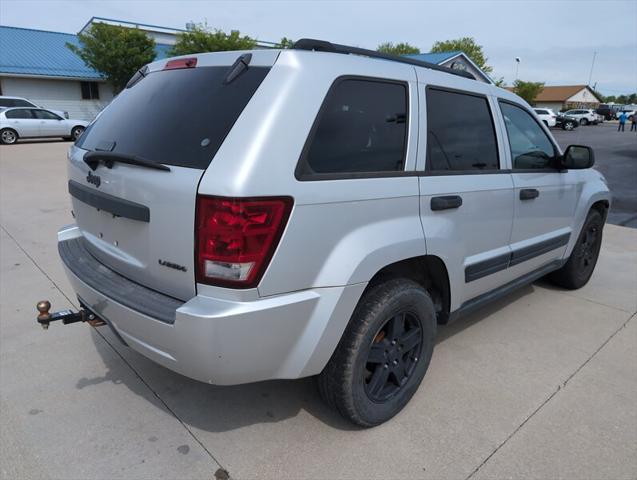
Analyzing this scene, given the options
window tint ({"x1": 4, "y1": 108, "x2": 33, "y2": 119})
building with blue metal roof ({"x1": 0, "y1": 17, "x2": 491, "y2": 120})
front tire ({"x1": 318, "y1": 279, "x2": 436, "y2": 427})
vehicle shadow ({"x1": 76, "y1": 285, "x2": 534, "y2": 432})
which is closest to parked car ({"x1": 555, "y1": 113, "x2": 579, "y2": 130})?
building with blue metal roof ({"x1": 0, "y1": 17, "x2": 491, "y2": 120})

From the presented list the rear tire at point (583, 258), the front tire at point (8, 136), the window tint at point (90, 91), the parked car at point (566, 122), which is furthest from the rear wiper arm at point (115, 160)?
the parked car at point (566, 122)

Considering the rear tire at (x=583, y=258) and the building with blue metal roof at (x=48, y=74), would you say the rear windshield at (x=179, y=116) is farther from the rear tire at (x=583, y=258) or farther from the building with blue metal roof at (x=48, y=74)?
the building with blue metal roof at (x=48, y=74)

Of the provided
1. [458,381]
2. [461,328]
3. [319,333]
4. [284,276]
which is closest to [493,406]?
[458,381]

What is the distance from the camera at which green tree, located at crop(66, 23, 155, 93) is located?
23516mm

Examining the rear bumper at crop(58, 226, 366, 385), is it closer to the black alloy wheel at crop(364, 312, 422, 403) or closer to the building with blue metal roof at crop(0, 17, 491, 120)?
the black alloy wheel at crop(364, 312, 422, 403)

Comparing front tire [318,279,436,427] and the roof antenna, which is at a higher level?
the roof antenna

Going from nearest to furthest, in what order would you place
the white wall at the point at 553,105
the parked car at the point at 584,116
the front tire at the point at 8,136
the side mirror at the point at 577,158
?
the side mirror at the point at 577,158, the front tire at the point at 8,136, the parked car at the point at 584,116, the white wall at the point at 553,105

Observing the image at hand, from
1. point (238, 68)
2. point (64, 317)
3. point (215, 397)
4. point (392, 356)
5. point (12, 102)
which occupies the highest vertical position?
point (238, 68)

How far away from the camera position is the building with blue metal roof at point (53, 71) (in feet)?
80.6

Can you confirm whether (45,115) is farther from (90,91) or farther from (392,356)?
(392,356)

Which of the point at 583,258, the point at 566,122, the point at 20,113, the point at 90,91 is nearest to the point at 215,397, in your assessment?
the point at 583,258

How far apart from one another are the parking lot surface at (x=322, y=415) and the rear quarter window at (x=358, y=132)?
1.40 m

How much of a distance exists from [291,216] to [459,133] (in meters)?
1.44

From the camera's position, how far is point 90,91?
27062 millimetres
